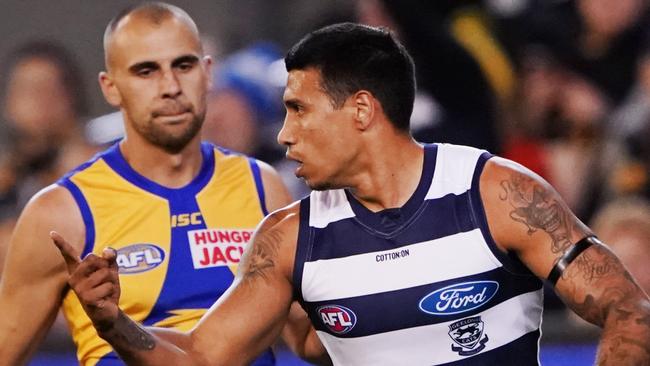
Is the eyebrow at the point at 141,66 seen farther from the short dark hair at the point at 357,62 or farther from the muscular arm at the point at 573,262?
the muscular arm at the point at 573,262

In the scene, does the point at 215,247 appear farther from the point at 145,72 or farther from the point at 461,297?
the point at 461,297

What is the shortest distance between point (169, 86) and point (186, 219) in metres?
0.50

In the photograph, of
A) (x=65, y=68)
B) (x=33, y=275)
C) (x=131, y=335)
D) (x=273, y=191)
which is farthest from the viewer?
(x=65, y=68)

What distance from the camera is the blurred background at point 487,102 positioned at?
7.51 metres

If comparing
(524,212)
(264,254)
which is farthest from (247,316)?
(524,212)

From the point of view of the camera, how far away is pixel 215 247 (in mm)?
5176

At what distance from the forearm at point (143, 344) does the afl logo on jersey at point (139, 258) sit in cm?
63

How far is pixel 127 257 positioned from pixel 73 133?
3.23 m

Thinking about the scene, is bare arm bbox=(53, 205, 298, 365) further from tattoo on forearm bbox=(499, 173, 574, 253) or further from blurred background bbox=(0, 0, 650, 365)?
blurred background bbox=(0, 0, 650, 365)

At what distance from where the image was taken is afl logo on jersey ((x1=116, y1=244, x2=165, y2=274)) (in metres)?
5.05

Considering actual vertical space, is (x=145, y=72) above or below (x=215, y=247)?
above

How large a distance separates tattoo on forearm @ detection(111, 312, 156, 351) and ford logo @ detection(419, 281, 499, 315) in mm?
895

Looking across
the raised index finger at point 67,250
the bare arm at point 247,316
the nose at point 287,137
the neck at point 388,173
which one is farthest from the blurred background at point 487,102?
the raised index finger at point 67,250

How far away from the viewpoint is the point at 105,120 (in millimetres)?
8805
